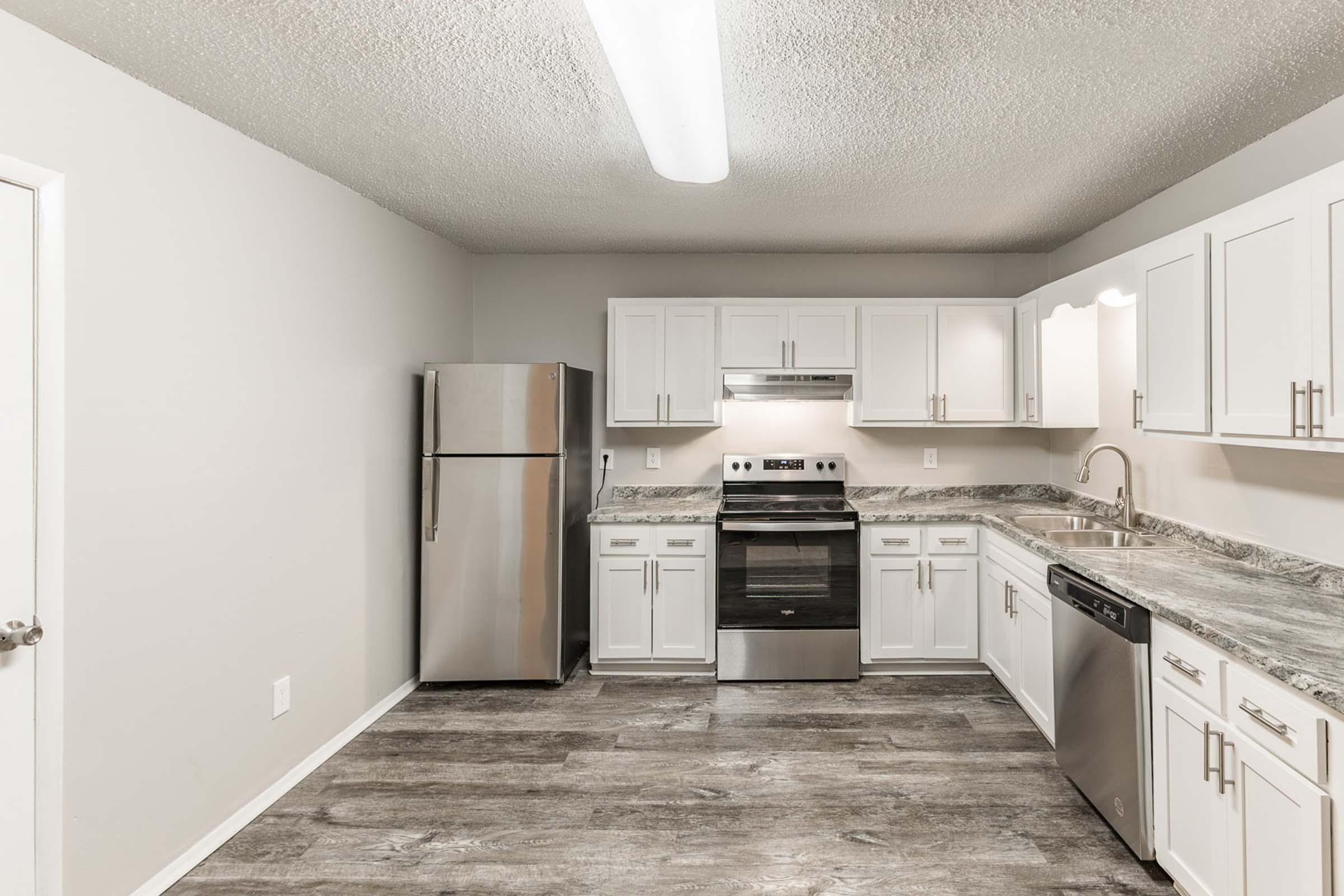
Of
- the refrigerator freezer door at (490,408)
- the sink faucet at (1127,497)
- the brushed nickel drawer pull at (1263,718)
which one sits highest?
the refrigerator freezer door at (490,408)

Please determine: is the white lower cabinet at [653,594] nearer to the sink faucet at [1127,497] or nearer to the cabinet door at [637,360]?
the cabinet door at [637,360]

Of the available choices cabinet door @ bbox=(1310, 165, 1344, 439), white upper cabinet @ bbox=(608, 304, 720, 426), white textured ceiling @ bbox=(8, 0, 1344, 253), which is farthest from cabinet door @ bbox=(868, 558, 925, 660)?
cabinet door @ bbox=(1310, 165, 1344, 439)

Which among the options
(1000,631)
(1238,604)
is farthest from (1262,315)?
(1000,631)

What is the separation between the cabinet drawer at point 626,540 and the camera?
12.3 ft

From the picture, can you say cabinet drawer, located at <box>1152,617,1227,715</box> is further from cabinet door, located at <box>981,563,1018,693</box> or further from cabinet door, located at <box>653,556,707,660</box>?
cabinet door, located at <box>653,556,707,660</box>

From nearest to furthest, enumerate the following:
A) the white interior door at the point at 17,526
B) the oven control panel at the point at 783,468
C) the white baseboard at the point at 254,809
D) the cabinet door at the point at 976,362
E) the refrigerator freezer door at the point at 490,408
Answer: the white interior door at the point at 17,526 < the white baseboard at the point at 254,809 < the refrigerator freezer door at the point at 490,408 < the cabinet door at the point at 976,362 < the oven control panel at the point at 783,468

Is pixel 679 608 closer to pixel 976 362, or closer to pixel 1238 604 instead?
pixel 976 362

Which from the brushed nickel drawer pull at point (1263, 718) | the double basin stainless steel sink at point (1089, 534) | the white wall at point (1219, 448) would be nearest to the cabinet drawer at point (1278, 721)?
the brushed nickel drawer pull at point (1263, 718)

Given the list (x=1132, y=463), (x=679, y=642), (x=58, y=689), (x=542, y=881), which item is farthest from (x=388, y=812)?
(x=1132, y=463)

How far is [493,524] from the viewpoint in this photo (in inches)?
139

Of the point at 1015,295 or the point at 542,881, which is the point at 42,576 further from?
the point at 1015,295

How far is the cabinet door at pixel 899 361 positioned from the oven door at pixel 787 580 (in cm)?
81

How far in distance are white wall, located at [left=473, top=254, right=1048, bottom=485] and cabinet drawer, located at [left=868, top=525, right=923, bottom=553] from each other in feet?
2.12

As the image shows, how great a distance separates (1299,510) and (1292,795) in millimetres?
1261
